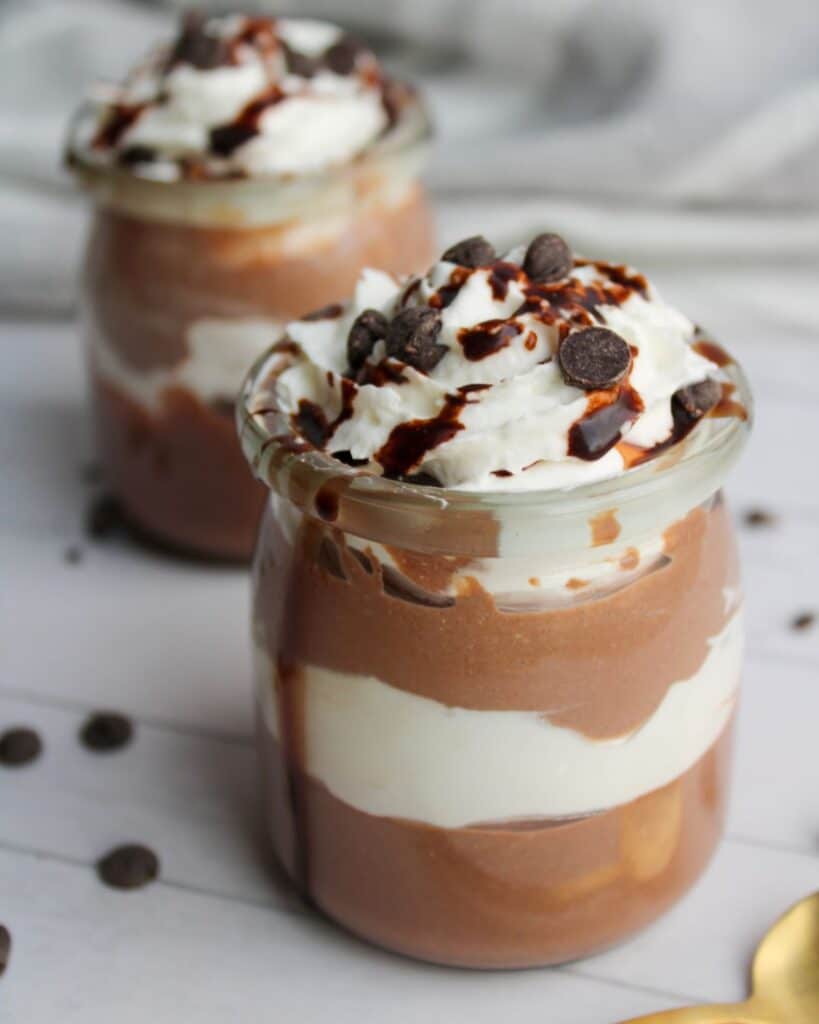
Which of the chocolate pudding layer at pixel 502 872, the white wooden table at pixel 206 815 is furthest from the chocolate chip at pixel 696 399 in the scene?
the white wooden table at pixel 206 815

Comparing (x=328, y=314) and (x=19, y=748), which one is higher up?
(x=328, y=314)

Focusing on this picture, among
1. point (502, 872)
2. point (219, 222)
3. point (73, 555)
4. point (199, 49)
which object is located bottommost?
point (73, 555)

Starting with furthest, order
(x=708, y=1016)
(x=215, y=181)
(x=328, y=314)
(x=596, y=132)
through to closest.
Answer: (x=596, y=132) → (x=215, y=181) → (x=328, y=314) → (x=708, y=1016)

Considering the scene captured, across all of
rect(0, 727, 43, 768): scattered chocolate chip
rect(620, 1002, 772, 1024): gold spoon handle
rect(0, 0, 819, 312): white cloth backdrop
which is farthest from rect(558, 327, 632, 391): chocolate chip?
rect(0, 0, 819, 312): white cloth backdrop

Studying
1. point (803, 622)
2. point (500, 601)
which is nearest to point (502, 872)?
point (500, 601)

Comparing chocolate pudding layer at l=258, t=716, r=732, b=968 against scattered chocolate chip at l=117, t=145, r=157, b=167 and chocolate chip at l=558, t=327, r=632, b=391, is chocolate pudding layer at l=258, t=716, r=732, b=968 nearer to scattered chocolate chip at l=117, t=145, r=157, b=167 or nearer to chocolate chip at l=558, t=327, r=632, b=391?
chocolate chip at l=558, t=327, r=632, b=391

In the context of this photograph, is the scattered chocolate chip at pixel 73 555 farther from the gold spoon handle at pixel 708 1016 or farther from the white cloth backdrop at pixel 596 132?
the gold spoon handle at pixel 708 1016

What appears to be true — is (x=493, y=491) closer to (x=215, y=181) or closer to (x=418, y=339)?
(x=418, y=339)
